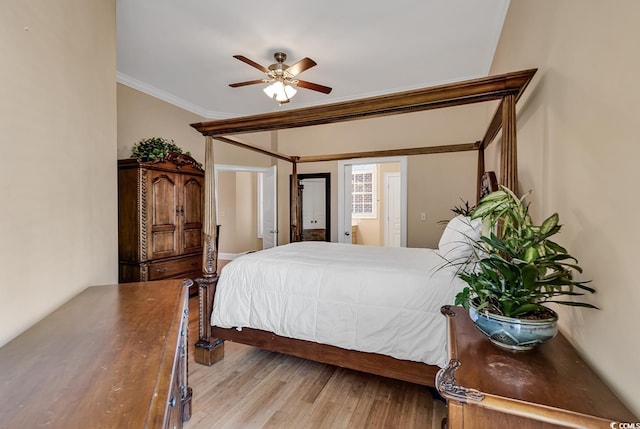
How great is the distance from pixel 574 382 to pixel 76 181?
2335mm

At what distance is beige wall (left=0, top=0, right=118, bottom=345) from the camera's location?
1175 mm

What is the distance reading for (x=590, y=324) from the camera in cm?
91

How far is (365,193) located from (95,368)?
594 centimetres

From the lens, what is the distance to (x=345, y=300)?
202cm

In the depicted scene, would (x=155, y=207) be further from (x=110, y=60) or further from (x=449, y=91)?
(x=449, y=91)

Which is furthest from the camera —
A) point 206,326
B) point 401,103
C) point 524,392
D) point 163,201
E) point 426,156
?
point 426,156

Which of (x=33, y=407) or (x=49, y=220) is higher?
(x=49, y=220)

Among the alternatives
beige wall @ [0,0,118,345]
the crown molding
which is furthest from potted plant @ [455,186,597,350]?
the crown molding

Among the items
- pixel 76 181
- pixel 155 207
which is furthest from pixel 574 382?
pixel 155 207

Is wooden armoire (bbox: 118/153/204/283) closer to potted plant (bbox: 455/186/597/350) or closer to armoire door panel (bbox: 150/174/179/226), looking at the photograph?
armoire door panel (bbox: 150/174/179/226)

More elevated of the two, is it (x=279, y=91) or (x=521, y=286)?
(x=279, y=91)

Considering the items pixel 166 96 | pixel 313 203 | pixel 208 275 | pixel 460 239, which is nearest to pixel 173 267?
pixel 208 275

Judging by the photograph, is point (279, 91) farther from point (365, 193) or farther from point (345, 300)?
point (365, 193)

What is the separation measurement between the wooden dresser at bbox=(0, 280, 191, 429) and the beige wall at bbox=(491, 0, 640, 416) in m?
1.17
